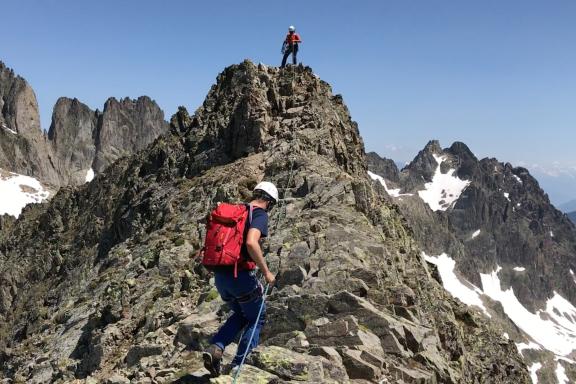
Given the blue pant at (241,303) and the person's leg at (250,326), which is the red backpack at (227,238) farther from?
the person's leg at (250,326)

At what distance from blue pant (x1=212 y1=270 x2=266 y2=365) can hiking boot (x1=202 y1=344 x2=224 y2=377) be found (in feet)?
0.42

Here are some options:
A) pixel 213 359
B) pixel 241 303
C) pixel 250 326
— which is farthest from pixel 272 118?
pixel 213 359

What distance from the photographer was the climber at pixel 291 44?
40.1m


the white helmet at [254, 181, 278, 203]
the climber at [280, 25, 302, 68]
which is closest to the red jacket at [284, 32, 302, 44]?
the climber at [280, 25, 302, 68]

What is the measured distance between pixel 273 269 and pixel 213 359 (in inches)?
272

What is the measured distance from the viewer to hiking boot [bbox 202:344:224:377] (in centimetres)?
1157

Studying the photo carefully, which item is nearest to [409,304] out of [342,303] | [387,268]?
[387,268]

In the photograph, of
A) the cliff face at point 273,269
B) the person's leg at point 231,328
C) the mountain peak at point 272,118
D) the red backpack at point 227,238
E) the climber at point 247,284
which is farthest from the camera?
the mountain peak at point 272,118

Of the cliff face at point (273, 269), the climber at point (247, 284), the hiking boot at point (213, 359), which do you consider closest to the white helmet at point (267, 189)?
the climber at point (247, 284)

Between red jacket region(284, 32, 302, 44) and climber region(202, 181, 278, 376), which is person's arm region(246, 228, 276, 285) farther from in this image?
red jacket region(284, 32, 302, 44)

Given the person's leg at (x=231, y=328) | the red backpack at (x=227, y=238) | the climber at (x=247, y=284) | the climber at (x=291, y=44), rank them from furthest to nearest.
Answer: the climber at (x=291, y=44) < the person's leg at (x=231, y=328) < the climber at (x=247, y=284) < the red backpack at (x=227, y=238)

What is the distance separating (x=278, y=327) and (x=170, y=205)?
2066 cm

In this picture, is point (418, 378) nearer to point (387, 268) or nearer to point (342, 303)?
point (342, 303)

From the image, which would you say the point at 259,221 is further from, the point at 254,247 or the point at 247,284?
the point at 247,284
